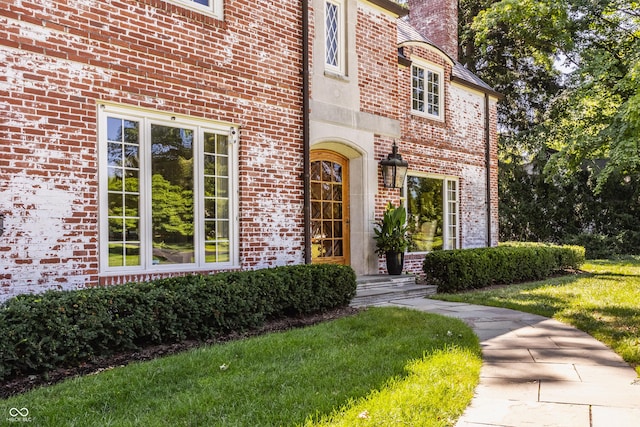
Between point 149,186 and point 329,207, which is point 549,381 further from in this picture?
point 329,207

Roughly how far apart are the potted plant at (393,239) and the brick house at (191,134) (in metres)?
0.26

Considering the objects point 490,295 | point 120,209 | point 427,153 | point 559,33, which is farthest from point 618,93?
point 120,209

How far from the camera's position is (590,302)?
820cm

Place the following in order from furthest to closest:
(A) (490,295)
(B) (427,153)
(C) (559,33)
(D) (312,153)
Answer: (C) (559,33), (B) (427,153), (D) (312,153), (A) (490,295)

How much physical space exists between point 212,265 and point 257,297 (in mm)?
1318

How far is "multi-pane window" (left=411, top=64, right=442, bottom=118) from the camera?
1235 centimetres

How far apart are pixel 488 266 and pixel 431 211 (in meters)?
2.40

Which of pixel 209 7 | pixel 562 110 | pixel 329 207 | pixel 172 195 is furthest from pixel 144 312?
pixel 562 110

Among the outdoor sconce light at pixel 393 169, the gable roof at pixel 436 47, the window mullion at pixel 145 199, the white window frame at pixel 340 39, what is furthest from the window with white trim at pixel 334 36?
the window mullion at pixel 145 199

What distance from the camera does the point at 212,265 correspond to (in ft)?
23.8

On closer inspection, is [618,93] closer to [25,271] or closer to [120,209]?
[120,209]

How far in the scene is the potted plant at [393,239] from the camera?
10133 mm

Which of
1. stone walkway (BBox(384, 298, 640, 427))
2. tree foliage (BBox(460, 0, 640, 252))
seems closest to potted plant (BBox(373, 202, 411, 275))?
stone walkway (BBox(384, 298, 640, 427))

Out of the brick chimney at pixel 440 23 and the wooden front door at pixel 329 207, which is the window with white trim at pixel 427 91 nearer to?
the brick chimney at pixel 440 23
